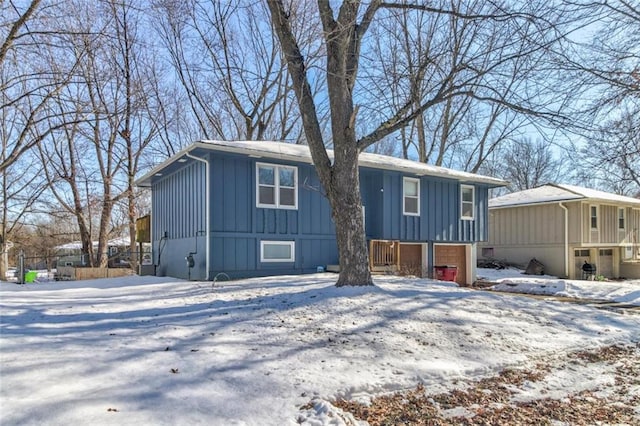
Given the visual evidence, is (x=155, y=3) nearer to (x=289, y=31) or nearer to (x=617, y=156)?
(x=289, y=31)

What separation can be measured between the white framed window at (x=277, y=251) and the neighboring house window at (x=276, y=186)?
981mm

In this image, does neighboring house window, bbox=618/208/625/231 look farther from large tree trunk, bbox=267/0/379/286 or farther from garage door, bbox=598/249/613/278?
large tree trunk, bbox=267/0/379/286

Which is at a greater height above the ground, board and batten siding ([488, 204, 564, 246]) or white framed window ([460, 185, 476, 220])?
white framed window ([460, 185, 476, 220])

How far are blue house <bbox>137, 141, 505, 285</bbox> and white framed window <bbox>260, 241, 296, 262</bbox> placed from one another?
1.1 inches

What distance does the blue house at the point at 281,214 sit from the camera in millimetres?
10469

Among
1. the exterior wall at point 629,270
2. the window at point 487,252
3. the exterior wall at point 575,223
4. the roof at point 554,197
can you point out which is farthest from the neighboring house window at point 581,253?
the window at point 487,252

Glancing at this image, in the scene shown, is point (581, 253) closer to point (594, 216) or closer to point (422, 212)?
point (594, 216)

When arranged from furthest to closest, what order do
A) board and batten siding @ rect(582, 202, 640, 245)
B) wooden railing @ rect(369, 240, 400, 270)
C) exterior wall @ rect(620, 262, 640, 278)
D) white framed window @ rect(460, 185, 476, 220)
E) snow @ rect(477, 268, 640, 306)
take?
1. exterior wall @ rect(620, 262, 640, 278)
2. board and batten siding @ rect(582, 202, 640, 245)
3. white framed window @ rect(460, 185, 476, 220)
4. wooden railing @ rect(369, 240, 400, 270)
5. snow @ rect(477, 268, 640, 306)

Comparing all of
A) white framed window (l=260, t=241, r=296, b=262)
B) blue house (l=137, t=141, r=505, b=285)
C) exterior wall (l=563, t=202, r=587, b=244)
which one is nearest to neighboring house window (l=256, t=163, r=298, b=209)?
blue house (l=137, t=141, r=505, b=285)

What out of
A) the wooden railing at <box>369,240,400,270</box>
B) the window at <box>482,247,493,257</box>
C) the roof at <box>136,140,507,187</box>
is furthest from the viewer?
the window at <box>482,247,493,257</box>

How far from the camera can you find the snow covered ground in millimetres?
2996

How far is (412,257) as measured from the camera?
570 inches

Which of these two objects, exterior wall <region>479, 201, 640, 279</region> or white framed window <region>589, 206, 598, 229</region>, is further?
white framed window <region>589, 206, 598, 229</region>

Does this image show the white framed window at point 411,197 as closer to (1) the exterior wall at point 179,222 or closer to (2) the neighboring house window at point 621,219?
(1) the exterior wall at point 179,222
